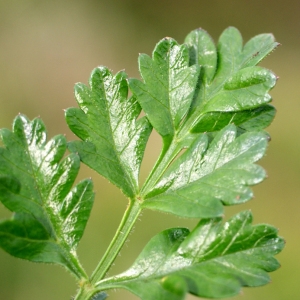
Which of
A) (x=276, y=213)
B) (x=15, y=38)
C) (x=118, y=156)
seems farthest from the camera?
(x=15, y=38)

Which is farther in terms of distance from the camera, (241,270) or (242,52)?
(242,52)

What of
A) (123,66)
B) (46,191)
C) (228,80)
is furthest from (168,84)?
(123,66)

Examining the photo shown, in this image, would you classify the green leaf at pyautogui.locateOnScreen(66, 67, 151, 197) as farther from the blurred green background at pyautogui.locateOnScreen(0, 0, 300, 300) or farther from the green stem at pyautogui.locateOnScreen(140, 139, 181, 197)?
Answer: the blurred green background at pyautogui.locateOnScreen(0, 0, 300, 300)

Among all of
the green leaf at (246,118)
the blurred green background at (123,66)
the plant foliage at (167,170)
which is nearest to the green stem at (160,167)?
the plant foliage at (167,170)

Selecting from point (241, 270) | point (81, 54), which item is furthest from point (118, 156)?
point (81, 54)

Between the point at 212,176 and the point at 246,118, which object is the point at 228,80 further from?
the point at 212,176

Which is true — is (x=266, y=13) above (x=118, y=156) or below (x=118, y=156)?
above

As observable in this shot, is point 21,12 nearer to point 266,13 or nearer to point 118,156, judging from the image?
point 266,13
